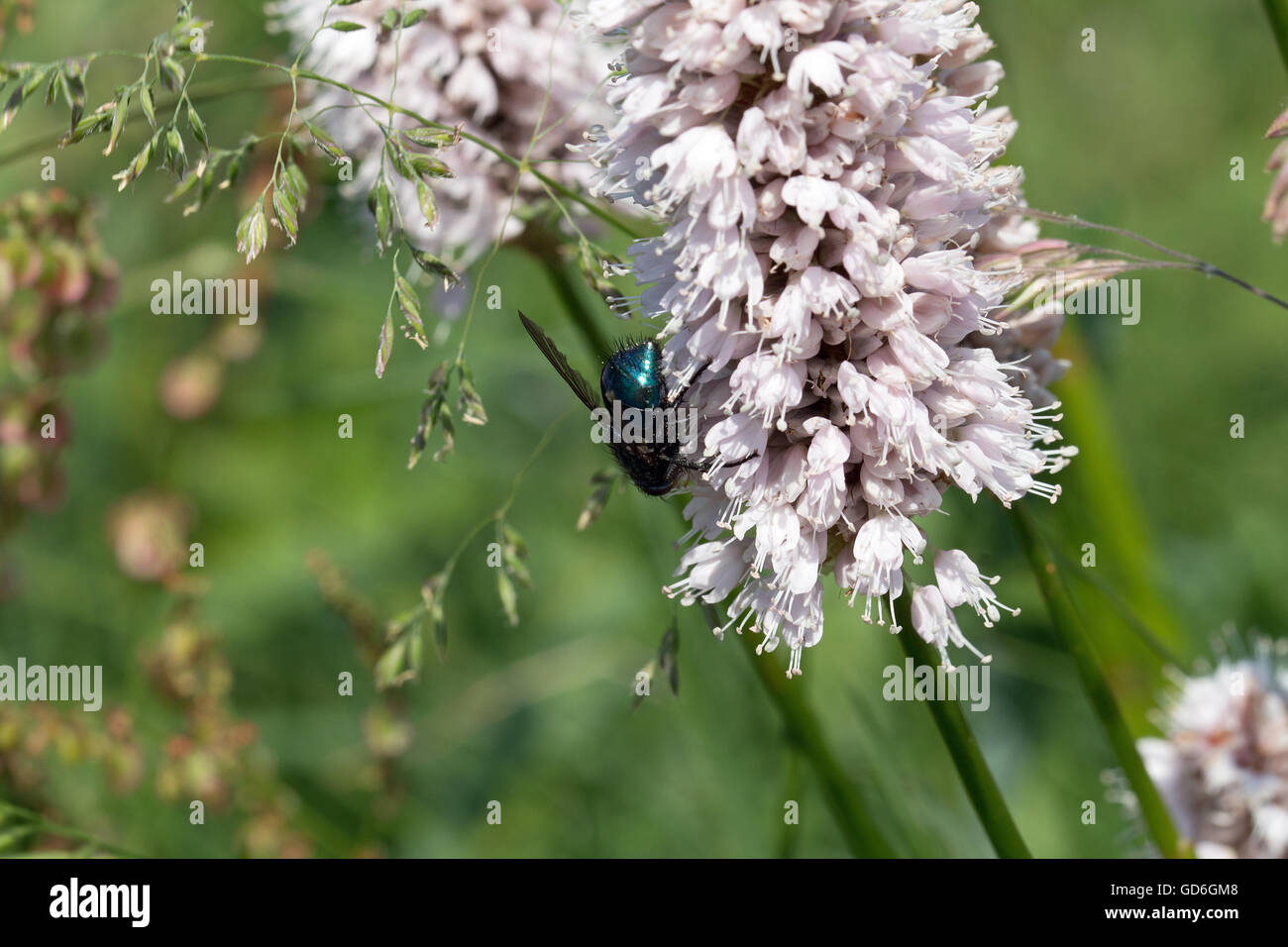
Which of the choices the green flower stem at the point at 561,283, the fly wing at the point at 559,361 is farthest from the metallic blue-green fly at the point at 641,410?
the green flower stem at the point at 561,283

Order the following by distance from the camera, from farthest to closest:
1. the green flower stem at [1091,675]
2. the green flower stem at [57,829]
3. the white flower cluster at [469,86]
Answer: the white flower cluster at [469,86] < the green flower stem at [57,829] < the green flower stem at [1091,675]
